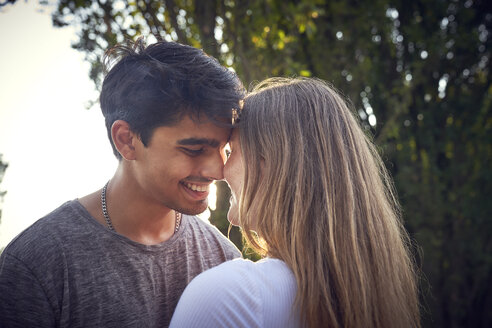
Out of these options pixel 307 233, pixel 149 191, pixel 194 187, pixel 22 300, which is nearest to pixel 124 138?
pixel 149 191

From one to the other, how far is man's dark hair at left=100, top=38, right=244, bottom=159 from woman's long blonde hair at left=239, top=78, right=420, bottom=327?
42cm

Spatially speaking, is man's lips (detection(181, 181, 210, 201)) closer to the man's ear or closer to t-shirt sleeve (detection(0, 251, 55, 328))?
the man's ear

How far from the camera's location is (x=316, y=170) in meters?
1.63

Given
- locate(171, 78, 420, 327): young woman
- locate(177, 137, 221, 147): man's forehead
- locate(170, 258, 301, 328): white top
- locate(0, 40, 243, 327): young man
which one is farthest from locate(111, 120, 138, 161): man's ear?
locate(170, 258, 301, 328): white top

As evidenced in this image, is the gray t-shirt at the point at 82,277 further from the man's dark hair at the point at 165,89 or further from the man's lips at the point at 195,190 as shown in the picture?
the man's dark hair at the point at 165,89

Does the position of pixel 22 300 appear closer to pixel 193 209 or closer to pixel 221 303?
pixel 193 209

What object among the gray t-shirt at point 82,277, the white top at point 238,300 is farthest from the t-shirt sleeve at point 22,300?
the white top at point 238,300

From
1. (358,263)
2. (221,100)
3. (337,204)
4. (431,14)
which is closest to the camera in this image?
(358,263)

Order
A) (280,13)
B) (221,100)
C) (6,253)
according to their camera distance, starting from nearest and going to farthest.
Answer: (6,253) → (221,100) → (280,13)

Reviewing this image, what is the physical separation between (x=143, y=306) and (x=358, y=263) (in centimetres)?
118

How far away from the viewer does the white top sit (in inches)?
49.6

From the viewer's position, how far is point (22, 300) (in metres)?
1.75

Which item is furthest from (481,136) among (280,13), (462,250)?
(280,13)

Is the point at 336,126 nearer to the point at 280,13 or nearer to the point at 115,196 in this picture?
the point at 115,196
